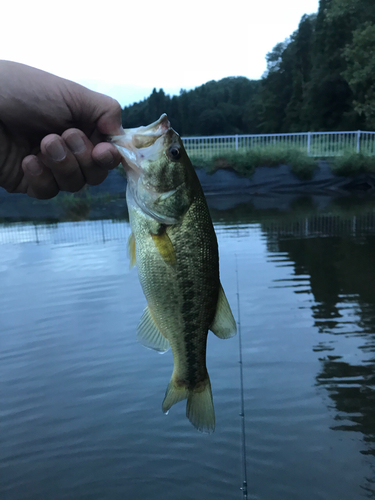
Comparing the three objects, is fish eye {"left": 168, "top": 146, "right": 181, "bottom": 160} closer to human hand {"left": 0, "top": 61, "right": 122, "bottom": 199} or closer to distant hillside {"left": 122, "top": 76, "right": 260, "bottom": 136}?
human hand {"left": 0, "top": 61, "right": 122, "bottom": 199}

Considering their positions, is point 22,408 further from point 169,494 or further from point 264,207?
point 264,207

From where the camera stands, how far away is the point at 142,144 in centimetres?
165

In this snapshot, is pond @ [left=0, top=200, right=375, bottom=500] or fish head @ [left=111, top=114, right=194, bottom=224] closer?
fish head @ [left=111, top=114, right=194, bottom=224]

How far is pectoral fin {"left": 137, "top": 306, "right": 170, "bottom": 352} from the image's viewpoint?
1787 millimetres

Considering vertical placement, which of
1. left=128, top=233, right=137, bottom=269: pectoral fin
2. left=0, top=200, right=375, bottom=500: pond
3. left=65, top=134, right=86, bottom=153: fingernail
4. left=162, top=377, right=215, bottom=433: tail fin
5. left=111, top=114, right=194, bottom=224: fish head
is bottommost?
left=0, top=200, right=375, bottom=500: pond

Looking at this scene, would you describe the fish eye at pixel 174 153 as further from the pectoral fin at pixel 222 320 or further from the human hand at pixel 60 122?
the pectoral fin at pixel 222 320

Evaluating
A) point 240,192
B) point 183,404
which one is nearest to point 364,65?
point 240,192

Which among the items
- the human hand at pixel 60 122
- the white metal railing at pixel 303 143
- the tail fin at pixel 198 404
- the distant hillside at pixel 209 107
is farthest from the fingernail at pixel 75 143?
the distant hillside at pixel 209 107

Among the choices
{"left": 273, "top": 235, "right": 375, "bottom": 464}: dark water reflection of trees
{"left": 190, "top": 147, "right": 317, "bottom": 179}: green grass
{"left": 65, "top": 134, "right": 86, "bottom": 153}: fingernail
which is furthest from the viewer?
{"left": 190, "top": 147, "right": 317, "bottom": 179}: green grass

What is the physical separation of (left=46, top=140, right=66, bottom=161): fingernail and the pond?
2274 millimetres

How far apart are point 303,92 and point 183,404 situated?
43277 millimetres

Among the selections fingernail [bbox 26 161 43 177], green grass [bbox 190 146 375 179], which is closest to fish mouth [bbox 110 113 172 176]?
fingernail [bbox 26 161 43 177]

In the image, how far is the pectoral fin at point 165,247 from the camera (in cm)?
162

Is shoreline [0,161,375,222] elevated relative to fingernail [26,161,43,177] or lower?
lower
